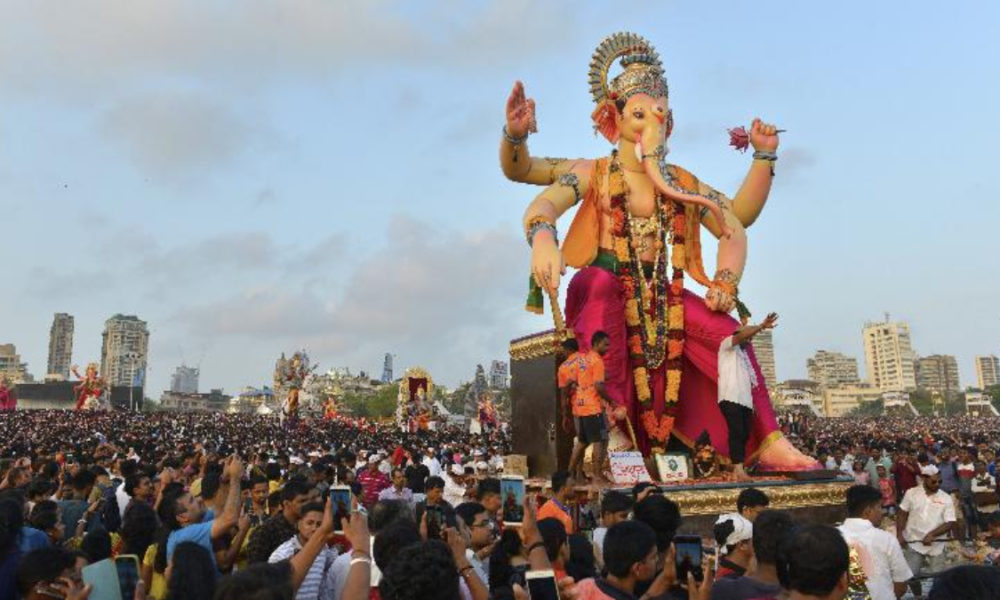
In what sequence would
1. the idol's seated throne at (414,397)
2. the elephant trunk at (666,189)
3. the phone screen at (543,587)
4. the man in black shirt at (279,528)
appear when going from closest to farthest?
the phone screen at (543,587)
the man in black shirt at (279,528)
the elephant trunk at (666,189)
the idol's seated throne at (414,397)

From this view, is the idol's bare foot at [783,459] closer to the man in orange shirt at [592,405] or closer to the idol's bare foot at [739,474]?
the idol's bare foot at [739,474]

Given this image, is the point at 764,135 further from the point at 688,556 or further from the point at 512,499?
→ the point at 688,556

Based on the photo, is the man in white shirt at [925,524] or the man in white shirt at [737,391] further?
the man in white shirt at [737,391]

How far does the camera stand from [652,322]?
928 centimetres

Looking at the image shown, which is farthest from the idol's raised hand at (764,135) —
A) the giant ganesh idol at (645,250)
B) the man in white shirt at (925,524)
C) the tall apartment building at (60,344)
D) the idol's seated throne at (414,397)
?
the tall apartment building at (60,344)

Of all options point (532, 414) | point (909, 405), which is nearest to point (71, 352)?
point (909, 405)

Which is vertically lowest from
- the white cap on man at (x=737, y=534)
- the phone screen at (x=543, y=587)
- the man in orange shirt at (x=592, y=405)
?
the phone screen at (x=543, y=587)

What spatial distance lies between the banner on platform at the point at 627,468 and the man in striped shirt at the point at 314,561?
15.2 feet

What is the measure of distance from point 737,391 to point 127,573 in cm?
648

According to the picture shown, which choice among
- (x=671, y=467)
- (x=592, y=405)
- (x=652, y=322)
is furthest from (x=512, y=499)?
(x=652, y=322)

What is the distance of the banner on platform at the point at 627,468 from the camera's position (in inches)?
312

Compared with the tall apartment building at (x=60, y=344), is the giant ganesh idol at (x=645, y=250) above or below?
below

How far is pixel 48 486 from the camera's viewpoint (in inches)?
240

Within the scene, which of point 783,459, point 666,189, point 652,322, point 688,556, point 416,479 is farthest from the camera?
point 652,322
